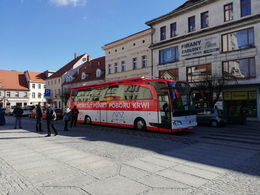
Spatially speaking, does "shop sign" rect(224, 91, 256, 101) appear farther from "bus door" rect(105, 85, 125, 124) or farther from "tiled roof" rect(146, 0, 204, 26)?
"bus door" rect(105, 85, 125, 124)

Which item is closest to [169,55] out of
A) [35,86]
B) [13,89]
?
[35,86]

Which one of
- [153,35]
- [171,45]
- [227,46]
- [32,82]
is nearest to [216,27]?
[227,46]

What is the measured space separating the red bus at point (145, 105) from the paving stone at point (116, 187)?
7.29 metres

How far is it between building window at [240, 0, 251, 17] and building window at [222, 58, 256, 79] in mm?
4756

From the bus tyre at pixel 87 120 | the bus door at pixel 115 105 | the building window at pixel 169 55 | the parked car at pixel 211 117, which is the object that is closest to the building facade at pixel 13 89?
the building window at pixel 169 55

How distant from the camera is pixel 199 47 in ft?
80.3

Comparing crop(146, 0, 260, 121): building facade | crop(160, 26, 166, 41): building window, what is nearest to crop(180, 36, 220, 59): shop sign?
crop(146, 0, 260, 121): building facade

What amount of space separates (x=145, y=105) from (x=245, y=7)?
16838 millimetres

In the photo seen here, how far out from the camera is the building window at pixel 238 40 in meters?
20.8

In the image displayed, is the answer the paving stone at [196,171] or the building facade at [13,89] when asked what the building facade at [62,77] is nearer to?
the building facade at [13,89]

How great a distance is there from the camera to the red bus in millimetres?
11594

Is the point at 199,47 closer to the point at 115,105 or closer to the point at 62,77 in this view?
the point at 115,105

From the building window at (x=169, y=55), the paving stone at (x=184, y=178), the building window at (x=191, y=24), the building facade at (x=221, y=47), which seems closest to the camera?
the paving stone at (x=184, y=178)

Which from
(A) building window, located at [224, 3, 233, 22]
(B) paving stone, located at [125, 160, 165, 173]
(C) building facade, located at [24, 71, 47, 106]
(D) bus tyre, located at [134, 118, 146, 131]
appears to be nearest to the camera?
(B) paving stone, located at [125, 160, 165, 173]
